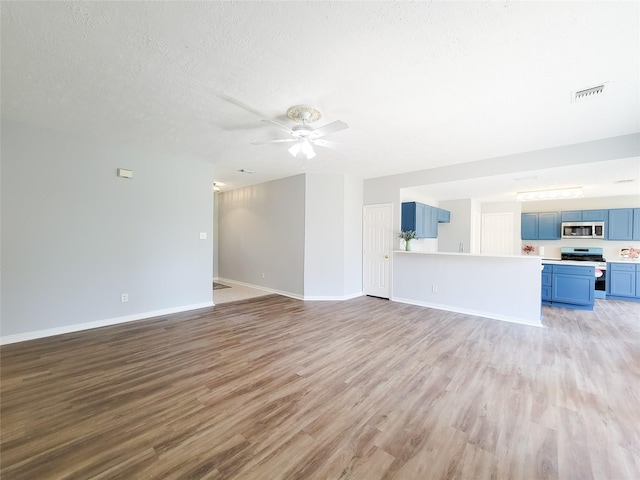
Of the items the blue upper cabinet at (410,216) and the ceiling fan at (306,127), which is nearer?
the ceiling fan at (306,127)

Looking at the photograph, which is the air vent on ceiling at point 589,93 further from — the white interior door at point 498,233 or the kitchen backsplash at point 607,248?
the white interior door at point 498,233

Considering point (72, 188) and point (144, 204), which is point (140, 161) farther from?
point (72, 188)

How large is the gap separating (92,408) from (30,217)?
109 inches

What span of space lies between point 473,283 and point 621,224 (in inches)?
180

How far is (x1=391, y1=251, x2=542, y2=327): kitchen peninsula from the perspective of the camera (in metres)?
4.16

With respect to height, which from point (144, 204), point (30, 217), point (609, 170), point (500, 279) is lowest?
point (500, 279)

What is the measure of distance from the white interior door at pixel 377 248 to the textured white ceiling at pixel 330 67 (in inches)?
94.6

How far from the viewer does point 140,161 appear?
13.5 ft

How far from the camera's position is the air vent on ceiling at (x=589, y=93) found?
236cm

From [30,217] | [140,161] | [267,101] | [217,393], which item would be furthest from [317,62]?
[30,217]

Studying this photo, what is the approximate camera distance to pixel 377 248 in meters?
5.88

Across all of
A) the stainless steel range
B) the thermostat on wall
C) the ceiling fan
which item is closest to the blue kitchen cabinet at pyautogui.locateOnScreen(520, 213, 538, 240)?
the stainless steel range

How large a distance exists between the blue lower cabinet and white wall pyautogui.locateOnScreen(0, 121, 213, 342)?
22.7ft

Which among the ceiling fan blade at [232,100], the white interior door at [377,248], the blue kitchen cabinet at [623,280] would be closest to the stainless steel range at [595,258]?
the blue kitchen cabinet at [623,280]
